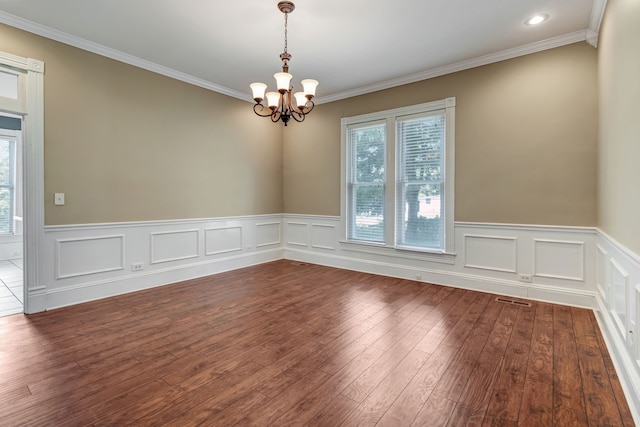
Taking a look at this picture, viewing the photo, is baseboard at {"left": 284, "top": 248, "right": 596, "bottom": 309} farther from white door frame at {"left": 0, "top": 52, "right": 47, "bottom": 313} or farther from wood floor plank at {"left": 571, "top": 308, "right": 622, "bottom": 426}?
white door frame at {"left": 0, "top": 52, "right": 47, "bottom": 313}

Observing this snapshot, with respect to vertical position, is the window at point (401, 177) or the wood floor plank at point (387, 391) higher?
the window at point (401, 177)

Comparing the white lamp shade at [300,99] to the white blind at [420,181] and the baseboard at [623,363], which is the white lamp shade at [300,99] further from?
the baseboard at [623,363]

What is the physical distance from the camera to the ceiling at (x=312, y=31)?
2865 mm

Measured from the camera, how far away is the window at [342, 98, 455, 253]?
429 centimetres

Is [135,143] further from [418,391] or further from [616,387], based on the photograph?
[616,387]

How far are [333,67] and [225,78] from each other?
1.65 meters

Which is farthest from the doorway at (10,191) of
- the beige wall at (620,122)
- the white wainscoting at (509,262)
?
the beige wall at (620,122)

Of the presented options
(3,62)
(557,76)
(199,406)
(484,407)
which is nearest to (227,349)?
(199,406)

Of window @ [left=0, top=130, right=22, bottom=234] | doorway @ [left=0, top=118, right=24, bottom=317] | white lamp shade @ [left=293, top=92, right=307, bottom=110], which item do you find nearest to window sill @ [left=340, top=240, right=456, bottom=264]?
white lamp shade @ [left=293, top=92, right=307, bottom=110]

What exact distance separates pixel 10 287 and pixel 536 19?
7175 mm

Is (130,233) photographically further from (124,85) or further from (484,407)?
(484,407)

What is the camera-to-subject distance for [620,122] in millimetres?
2229

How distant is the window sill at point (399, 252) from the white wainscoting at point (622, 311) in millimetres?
1663

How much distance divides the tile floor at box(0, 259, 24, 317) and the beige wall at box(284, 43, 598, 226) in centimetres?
553
